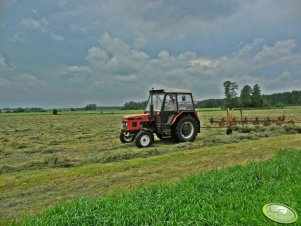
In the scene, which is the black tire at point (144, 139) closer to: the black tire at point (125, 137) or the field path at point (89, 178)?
the black tire at point (125, 137)

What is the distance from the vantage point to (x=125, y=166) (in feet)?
27.5

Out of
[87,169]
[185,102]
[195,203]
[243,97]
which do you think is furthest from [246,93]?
[195,203]

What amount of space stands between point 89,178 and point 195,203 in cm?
328

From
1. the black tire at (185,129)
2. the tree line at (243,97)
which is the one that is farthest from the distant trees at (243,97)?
the black tire at (185,129)

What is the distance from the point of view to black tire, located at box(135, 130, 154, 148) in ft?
39.4

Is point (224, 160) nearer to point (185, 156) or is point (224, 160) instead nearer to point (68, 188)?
point (185, 156)

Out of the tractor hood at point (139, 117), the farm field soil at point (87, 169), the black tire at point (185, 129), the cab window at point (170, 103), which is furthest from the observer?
the black tire at point (185, 129)

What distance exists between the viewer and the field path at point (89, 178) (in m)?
5.72

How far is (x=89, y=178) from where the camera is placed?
23.7 feet

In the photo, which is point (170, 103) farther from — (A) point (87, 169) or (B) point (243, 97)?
(B) point (243, 97)

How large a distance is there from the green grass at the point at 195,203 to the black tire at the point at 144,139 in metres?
5.83

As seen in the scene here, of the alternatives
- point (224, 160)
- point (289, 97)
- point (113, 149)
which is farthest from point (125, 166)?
point (289, 97)

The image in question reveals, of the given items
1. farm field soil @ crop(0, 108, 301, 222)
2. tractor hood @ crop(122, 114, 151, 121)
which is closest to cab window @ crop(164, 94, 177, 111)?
tractor hood @ crop(122, 114, 151, 121)

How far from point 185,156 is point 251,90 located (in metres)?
79.1
